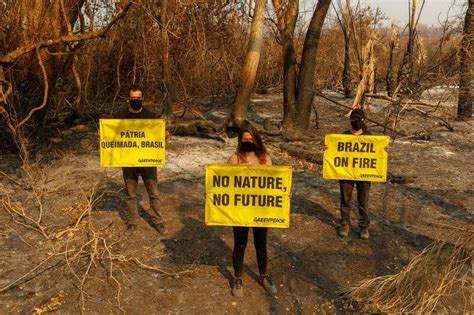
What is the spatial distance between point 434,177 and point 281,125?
17.1ft

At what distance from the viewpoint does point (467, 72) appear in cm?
1439

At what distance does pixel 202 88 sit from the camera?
13906 mm

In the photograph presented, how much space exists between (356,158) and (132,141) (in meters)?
3.11

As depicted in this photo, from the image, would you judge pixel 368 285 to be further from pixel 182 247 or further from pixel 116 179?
pixel 116 179

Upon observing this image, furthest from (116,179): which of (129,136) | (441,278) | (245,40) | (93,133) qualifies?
(245,40)

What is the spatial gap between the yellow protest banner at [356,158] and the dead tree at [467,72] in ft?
28.4

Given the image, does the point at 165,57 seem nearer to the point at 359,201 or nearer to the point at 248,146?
the point at 359,201

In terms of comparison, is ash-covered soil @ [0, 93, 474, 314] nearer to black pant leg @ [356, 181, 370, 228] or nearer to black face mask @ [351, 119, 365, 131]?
black pant leg @ [356, 181, 370, 228]

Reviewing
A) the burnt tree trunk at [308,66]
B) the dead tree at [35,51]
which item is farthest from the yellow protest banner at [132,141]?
the burnt tree trunk at [308,66]

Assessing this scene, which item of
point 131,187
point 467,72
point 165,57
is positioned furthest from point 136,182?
point 467,72

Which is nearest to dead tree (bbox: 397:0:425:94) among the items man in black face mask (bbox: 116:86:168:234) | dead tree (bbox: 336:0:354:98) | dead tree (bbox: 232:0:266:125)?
dead tree (bbox: 336:0:354:98)

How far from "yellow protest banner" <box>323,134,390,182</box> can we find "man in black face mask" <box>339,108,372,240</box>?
104mm

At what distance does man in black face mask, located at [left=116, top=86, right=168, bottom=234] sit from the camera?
244 inches

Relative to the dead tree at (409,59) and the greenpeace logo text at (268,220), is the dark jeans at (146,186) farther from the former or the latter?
the dead tree at (409,59)
